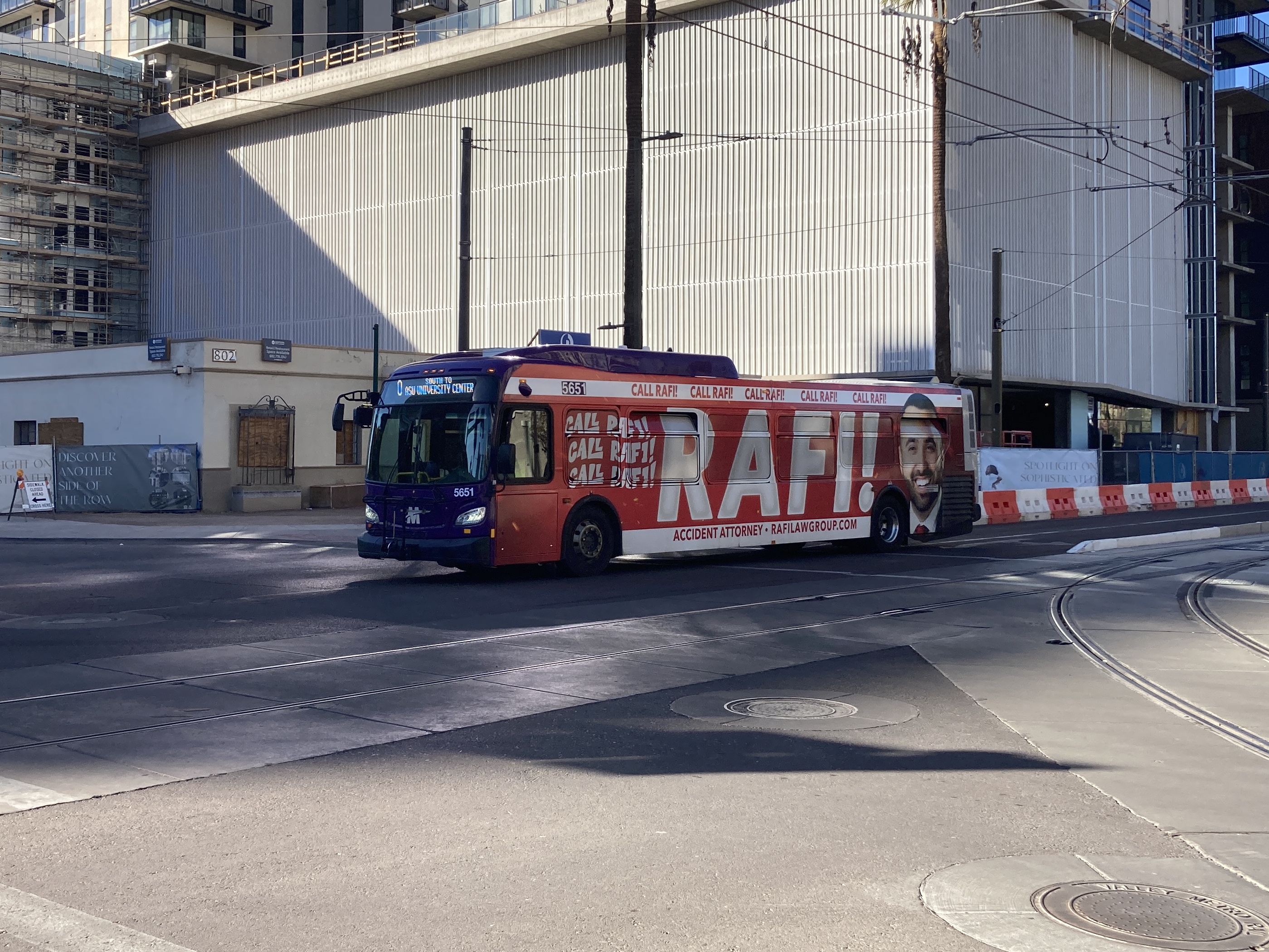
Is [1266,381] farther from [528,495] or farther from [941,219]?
[528,495]

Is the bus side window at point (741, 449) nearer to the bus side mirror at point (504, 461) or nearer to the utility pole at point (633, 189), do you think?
the bus side mirror at point (504, 461)

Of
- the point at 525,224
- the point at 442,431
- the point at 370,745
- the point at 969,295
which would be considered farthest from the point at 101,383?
the point at 370,745

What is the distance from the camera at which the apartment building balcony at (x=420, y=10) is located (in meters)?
67.4

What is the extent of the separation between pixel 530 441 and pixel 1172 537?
14.3 metres

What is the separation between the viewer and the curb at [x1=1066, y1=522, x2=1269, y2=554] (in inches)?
930

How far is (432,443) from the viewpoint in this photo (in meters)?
18.0

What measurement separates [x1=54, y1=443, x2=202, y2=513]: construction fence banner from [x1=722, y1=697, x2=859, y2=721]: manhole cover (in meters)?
28.6

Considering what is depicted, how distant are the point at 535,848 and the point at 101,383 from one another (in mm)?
35403

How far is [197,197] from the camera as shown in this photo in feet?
206

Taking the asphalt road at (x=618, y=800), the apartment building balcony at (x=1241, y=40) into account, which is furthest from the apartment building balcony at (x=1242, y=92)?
the asphalt road at (x=618, y=800)

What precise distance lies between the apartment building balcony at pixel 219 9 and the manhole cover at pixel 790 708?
68433 mm

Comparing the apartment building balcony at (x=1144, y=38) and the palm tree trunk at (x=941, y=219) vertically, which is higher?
the apartment building balcony at (x=1144, y=38)

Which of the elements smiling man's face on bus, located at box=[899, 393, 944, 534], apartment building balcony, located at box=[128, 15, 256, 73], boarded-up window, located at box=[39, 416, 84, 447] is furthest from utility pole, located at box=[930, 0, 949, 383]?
apartment building balcony, located at box=[128, 15, 256, 73]

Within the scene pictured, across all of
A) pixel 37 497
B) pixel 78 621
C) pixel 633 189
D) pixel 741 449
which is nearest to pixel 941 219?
pixel 633 189
